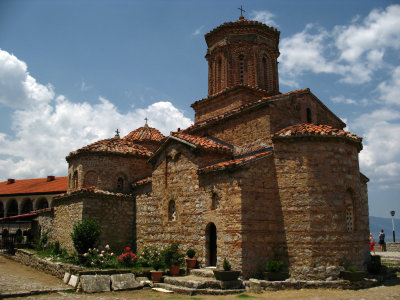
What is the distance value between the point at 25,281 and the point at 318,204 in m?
9.78

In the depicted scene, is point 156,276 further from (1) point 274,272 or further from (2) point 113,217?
(2) point 113,217

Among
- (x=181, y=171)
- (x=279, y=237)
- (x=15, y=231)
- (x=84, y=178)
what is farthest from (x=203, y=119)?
(x=15, y=231)

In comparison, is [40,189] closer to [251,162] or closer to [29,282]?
[29,282]

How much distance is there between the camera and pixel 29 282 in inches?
412

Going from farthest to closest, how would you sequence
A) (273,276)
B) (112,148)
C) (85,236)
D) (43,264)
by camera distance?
(112,148) < (43,264) < (85,236) < (273,276)

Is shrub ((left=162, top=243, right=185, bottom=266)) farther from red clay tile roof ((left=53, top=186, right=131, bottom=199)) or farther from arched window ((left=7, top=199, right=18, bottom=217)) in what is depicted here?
arched window ((left=7, top=199, right=18, bottom=217))

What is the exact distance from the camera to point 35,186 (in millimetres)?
30516

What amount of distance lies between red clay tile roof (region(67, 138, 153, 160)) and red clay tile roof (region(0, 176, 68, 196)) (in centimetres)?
1287

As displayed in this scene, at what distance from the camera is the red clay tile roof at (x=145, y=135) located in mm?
18281

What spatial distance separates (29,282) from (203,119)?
9987mm

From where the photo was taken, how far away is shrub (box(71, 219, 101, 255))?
40.1 feet

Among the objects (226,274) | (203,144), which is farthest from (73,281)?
(203,144)

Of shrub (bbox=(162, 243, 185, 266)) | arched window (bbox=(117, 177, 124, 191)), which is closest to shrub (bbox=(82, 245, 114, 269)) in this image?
shrub (bbox=(162, 243, 185, 266))

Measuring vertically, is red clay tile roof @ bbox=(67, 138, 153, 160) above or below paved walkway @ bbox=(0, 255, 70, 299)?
above
